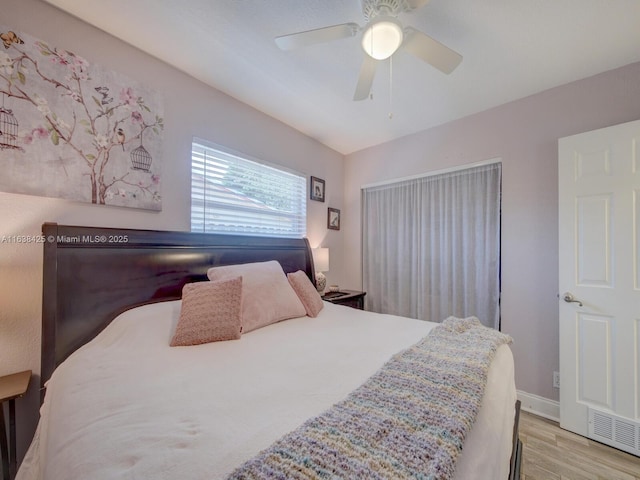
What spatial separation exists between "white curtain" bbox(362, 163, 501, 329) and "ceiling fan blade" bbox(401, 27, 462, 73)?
142 cm

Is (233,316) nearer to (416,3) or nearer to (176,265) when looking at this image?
(176,265)

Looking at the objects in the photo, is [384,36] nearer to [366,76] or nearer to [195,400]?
[366,76]

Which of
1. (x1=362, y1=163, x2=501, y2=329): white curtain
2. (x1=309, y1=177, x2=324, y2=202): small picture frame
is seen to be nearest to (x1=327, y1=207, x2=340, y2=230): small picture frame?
(x1=309, y1=177, x2=324, y2=202): small picture frame

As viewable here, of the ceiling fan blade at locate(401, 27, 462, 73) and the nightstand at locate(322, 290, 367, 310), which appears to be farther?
the nightstand at locate(322, 290, 367, 310)

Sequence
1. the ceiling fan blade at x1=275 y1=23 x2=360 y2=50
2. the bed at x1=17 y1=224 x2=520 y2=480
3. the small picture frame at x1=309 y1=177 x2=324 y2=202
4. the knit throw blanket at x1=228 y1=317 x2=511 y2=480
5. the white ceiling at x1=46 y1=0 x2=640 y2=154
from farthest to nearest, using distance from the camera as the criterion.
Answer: the small picture frame at x1=309 y1=177 x2=324 y2=202 < the white ceiling at x1=46 y1=0 x2=640 y2=154 < the ceiling fan blade at x1=275 y1=23 x2=360 y2=50 < the bed at x1=17 y1=224 x2=520 y2=480 < the knit throw blanket at x1=228 y1=317 x2=511 y2=480

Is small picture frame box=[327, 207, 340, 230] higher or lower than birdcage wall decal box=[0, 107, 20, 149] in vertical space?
lower

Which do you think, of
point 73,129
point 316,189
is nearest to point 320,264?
point 316,189

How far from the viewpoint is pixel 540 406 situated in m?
2.06

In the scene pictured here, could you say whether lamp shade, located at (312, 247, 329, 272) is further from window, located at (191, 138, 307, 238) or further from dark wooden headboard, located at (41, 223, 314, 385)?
dark wooden headboard, located at (41, 223, 314, 385)

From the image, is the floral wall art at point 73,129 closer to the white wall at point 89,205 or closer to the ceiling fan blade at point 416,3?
the white wall at point 89,205

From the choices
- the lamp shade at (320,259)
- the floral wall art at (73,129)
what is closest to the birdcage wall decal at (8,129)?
the floral wall art at (73,129)

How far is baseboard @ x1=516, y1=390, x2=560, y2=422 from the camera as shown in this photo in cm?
199

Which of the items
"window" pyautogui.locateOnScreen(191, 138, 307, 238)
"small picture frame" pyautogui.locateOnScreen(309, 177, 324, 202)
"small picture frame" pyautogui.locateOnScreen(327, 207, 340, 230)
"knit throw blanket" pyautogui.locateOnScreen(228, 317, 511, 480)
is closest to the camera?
"knit throw blanket" pyautogui.locateOnScreen(228, 317, 511, 480)

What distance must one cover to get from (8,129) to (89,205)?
1.56 feet
